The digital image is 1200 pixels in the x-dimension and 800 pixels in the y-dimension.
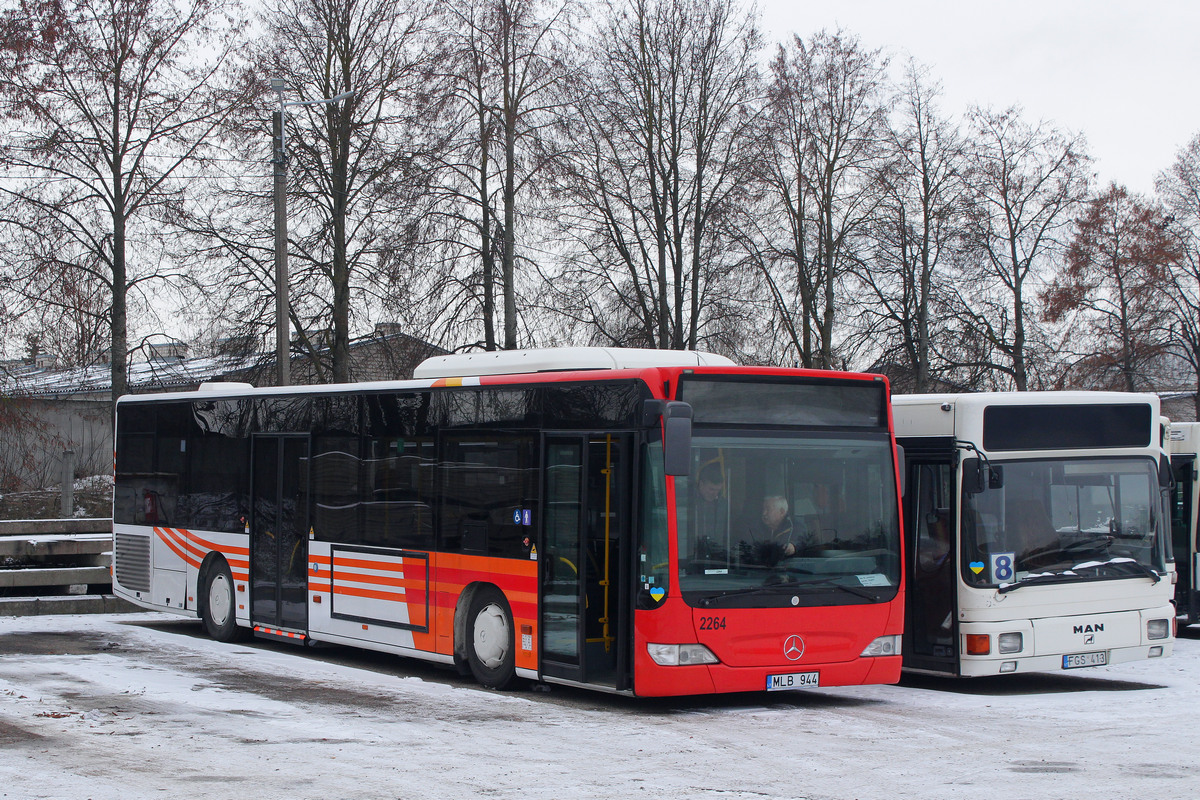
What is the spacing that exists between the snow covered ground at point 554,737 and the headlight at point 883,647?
444 mm

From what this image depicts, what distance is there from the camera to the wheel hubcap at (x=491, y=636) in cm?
1095

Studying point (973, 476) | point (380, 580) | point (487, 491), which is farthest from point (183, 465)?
point (973, 476)

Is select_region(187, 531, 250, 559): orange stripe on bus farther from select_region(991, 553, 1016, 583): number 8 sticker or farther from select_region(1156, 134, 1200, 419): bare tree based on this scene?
select_region(1156, 134, 1200, 419): bare tree

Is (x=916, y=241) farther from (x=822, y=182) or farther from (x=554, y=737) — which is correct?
(x=554, y=737)

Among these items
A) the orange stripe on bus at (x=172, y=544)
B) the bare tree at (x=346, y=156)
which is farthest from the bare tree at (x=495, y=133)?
the orange stripe on bus at (x=172, y=544)

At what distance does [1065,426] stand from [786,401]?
298 cm

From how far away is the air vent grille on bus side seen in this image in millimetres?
16359

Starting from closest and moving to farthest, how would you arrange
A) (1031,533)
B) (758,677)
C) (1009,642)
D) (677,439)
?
(677,439) → (758,677) → (1009,642) → (1031,533)

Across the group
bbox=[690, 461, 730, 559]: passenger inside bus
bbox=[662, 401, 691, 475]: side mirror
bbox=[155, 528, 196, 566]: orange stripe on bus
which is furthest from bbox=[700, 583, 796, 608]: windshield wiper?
bbox=[155, 528, 196, 566]: orange stripe on bus

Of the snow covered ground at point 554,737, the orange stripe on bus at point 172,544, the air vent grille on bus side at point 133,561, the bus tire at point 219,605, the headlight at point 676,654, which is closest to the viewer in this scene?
the snow covered ground at point 554,737

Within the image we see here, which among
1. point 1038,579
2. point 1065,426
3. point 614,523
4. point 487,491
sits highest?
point 1065,426

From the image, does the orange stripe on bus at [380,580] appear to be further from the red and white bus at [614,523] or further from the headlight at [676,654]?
the headlight at [676,654]

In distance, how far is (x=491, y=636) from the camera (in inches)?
437

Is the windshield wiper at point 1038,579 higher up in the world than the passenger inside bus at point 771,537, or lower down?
lower down
